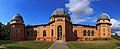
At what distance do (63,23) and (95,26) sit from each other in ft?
49.2

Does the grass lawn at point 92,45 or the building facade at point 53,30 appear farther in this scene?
the building facade at point 53,30

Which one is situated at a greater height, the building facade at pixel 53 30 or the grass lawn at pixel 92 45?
the building facade at pixel 53 30

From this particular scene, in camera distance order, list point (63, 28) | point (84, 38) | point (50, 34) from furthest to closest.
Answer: point (84, 38) → point (50, 34) → point (63, 28)

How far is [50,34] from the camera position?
57500 mm

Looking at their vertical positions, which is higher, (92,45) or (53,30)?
(53,30)

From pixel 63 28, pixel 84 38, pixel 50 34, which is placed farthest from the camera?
pixel 84 38

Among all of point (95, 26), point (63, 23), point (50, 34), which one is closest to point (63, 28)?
point (63, 23)

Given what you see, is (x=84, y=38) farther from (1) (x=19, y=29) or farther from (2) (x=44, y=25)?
(1) (x=19, y=29)

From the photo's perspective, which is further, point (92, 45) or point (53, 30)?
point (53, 30)

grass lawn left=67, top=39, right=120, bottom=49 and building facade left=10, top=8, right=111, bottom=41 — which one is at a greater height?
building facade left=10, top=8, right=111, bottom=41

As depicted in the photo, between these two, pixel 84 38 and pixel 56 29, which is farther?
pixel 84 38

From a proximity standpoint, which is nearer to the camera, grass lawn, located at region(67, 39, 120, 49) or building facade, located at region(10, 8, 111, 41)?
grass lawn, located at region(67, 39, 120, 49)

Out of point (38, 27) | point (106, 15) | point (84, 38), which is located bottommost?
point (84, 38)

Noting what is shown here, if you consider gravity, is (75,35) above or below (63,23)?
below
